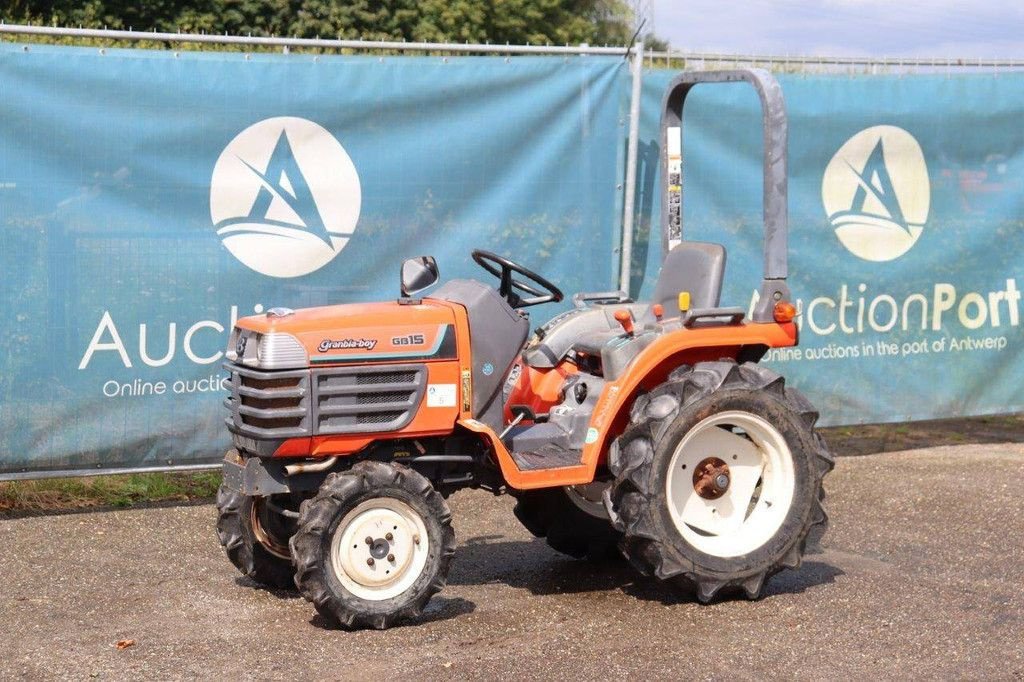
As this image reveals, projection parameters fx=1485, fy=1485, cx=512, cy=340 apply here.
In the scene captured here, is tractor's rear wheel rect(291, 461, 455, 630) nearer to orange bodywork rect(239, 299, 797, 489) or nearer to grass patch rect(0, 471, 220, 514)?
orange bodywork rect(239, 299, 797, 489)

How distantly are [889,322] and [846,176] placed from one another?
91 cm

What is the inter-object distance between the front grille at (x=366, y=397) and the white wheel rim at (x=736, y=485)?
1097mm

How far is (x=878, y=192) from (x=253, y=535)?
14.8ft

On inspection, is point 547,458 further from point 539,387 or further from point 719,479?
point 719,479

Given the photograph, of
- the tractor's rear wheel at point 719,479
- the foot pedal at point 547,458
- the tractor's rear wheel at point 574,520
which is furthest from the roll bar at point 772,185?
the tractor's rear wheel at point 574,520

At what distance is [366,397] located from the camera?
5.79 metres

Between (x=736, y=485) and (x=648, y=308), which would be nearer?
(x=736, y=485)

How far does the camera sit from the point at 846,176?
8727 mm

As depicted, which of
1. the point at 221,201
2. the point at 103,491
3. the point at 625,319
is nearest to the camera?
the point at 625,319

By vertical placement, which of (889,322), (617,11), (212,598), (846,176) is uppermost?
(617,11)

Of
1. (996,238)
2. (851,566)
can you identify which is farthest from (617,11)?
(851,566)

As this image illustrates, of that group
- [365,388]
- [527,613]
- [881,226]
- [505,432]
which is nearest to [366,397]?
[365,388]

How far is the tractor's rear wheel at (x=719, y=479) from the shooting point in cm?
585

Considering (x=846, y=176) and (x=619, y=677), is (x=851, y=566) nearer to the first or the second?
(x=619, y=677)
